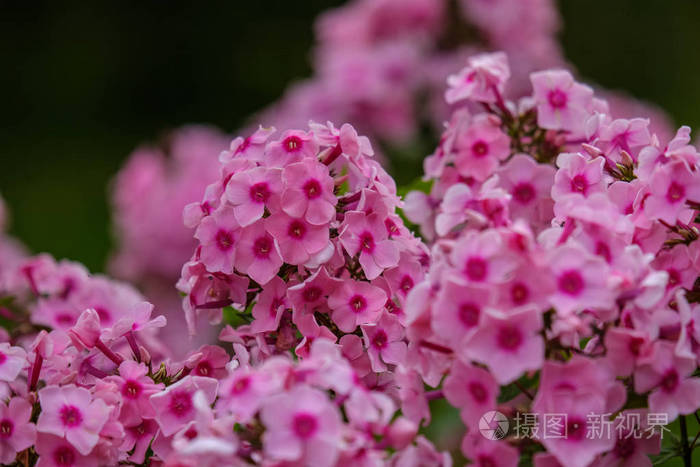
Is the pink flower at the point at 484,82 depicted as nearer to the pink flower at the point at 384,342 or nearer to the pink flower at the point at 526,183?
the pink flower at the point at 526,183

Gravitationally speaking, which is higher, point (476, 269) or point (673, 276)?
point (476, 269)

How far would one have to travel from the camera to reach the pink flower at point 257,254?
0.99m

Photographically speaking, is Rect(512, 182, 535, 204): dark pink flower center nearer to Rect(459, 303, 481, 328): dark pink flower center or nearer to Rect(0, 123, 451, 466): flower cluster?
Rect(0, 123, 451, 466): flower cluster

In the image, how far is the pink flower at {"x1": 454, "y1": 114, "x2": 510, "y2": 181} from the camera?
1210 millimetres

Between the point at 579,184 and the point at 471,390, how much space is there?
27cm

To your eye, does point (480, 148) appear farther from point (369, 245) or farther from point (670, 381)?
point (670, 381)

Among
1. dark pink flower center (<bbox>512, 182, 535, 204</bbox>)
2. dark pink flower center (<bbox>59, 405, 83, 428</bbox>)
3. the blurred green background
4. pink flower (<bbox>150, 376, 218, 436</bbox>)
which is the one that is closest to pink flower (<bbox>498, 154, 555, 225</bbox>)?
dark pink flower center (<bbox>512, 182, 535, 204</bbox>)

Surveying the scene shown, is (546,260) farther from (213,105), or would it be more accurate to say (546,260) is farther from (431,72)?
(213,105)

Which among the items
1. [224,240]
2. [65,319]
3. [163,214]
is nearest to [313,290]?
[224,240]

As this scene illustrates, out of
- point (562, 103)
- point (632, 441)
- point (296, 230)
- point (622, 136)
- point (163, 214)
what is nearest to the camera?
point (632, 441)

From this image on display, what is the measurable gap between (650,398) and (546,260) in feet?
0.55

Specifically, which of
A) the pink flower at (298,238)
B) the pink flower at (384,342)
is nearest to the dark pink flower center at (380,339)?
the pink flower at (384,342)

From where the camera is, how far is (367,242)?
100 centimetres

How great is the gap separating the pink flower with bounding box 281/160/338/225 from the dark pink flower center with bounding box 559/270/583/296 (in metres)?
0.28
